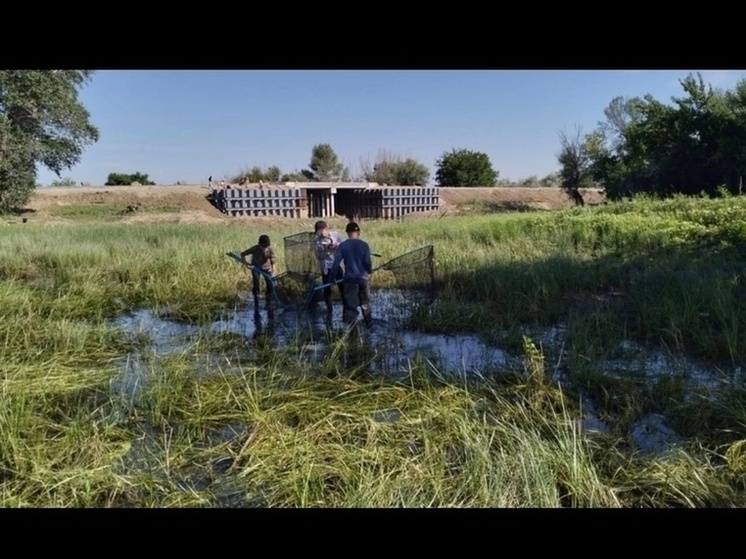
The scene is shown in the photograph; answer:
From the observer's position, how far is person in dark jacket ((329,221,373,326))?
573cm

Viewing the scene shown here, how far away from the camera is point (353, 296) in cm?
587

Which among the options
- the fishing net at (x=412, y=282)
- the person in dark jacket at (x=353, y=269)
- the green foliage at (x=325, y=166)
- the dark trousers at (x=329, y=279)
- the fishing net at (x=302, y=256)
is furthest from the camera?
the green foliage at (x=325, y=166)

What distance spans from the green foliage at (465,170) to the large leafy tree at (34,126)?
26227 millimetres

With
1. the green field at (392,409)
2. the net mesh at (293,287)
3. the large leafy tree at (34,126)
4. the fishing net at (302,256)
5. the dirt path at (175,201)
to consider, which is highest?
the large leafy tree at (34,126)

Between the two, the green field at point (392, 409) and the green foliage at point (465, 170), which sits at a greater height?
A: the green foliage at point (465, 170)

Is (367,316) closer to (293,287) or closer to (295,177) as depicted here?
(293,287)

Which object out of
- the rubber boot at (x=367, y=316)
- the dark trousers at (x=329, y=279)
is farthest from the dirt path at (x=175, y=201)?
the rubber boot at (x=367, y=316)

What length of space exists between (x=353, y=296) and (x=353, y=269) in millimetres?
354

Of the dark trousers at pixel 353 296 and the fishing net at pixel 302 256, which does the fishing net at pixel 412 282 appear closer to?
the dark trousers at pixel 353 296

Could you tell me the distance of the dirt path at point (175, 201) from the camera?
24.2 m

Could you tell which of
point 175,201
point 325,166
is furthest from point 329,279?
point 325,166

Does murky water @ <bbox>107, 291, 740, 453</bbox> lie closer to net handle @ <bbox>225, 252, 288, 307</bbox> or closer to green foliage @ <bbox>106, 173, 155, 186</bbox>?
net handle @ <bbox>225, 252, 288, 307</bbox>
